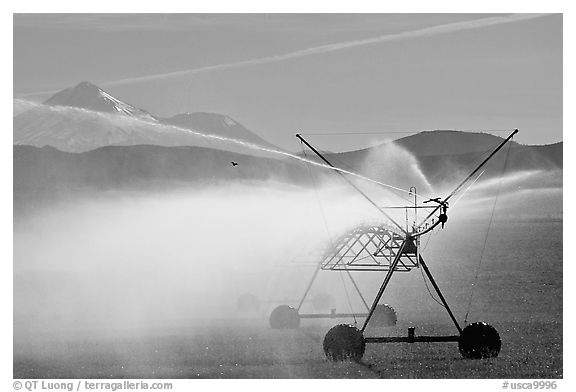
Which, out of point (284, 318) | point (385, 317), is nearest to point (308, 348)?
point (284, 318)

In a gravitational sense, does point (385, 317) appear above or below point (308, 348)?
above

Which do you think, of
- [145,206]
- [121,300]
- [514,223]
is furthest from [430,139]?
[121,300]

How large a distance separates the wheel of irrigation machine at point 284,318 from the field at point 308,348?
17.1 inches

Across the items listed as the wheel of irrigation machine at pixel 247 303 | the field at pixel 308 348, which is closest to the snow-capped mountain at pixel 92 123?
the wheel of irrigation machine at pixel 247 303

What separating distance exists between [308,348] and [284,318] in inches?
153

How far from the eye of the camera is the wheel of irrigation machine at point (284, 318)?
119ft

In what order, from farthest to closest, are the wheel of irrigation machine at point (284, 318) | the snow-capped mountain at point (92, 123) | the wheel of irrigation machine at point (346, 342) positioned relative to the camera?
the snow-capped mountain at point (92, 123) → the wheel of irrigation machine at point (284, 318) → the wheel of irrigation machine at point (346, 342)

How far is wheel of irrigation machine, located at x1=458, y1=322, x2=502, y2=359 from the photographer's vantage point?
30.8 metres

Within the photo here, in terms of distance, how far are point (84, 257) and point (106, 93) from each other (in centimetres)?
→ 988

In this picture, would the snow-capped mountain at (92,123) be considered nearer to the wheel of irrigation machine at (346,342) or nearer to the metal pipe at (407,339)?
the wheel of irrigation machine at (346,342)

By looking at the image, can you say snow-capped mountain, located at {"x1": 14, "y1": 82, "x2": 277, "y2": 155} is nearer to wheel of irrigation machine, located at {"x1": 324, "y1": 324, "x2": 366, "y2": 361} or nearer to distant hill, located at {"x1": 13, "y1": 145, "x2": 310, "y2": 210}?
distant hill, located at {"x1": 13, "y1": 145, "x2": 310, "y2": 210}

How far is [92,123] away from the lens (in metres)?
44.0

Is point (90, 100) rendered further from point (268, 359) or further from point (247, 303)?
point (268, 359)

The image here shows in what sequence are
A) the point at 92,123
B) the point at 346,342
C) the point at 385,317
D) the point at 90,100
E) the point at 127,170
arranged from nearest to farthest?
the point at 346,342 < the point at 385,317 < the point at 90,100 < the point at 92,123 < the point at 127,170
